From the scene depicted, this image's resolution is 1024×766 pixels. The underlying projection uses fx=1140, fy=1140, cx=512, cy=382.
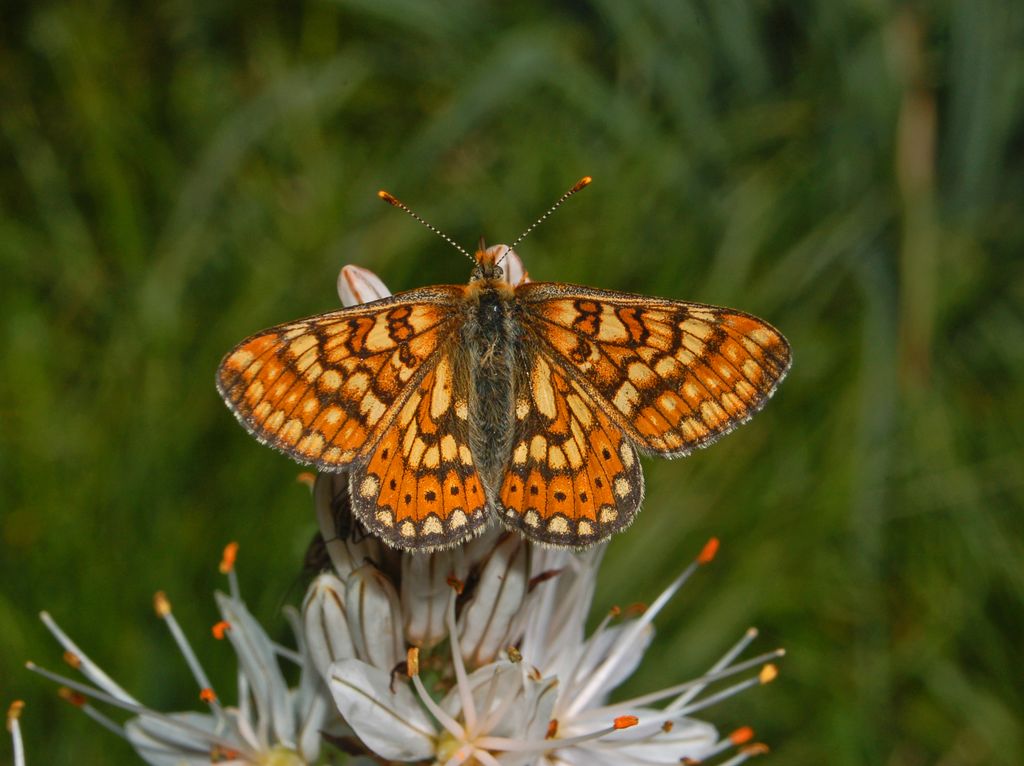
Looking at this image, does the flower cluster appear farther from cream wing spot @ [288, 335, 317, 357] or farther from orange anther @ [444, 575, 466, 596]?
cream wing spot @ [288, 335, 317, 357]

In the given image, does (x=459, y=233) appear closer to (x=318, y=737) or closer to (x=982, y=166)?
(x=982, y=166)

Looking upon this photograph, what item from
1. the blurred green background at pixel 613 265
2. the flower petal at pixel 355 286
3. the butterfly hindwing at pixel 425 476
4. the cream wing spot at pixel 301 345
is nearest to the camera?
the butterfly hindwing at pixel 425 476

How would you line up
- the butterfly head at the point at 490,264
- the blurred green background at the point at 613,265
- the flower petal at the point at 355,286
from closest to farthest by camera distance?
the flower petal at the point at 355,286 < the butterfly head at the point at 490,264 < the blurred green background at the point at 613,265

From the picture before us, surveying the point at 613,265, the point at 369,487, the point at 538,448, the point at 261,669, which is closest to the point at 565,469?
the point at 538,448

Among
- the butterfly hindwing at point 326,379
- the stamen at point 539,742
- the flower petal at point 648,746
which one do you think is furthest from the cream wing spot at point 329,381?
the flower petal at point 648,746

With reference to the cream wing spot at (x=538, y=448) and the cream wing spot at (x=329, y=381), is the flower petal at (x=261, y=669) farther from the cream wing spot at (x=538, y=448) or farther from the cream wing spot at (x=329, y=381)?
the cream wing spot at (x=538, y=448)

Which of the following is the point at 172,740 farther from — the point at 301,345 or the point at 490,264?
the point at 490,264
